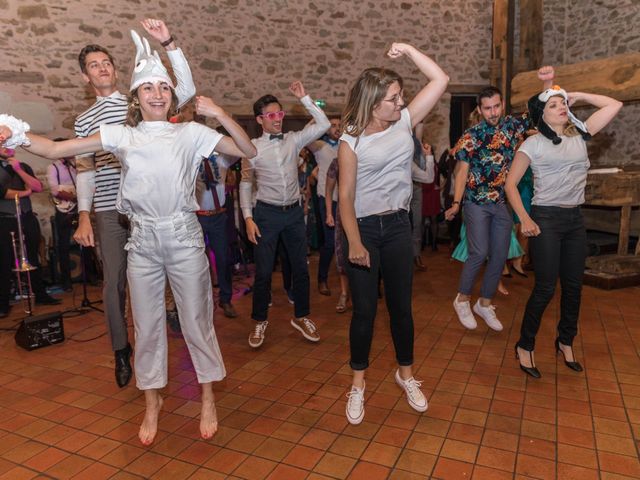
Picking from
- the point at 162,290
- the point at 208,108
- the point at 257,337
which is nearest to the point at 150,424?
the point at 162,290

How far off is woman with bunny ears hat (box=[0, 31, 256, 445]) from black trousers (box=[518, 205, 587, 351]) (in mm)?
1793

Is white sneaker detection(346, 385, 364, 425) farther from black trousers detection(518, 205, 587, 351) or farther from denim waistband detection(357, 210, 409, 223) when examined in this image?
black trousers detection(518, 205, 587, 351)

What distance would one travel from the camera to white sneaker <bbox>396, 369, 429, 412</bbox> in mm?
2748

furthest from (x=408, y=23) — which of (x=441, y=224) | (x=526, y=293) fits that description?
(x=526, y=293)

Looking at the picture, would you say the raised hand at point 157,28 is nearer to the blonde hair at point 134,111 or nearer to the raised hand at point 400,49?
the blonde hair at point 134,111

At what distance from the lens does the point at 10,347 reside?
4.17 m

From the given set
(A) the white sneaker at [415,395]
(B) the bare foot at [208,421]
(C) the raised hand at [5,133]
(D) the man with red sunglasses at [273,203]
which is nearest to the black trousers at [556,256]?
(A) the white sneaker at [415,395]

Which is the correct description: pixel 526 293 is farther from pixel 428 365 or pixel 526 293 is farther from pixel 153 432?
pixel 153 432

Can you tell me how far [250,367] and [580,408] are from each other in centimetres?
207

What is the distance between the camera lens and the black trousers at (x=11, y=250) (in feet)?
16.8

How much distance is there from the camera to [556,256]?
2973 mm

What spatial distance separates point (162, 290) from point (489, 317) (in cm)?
267

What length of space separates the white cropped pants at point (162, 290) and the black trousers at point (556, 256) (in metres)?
1.94

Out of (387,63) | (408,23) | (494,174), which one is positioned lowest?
(494,174)
